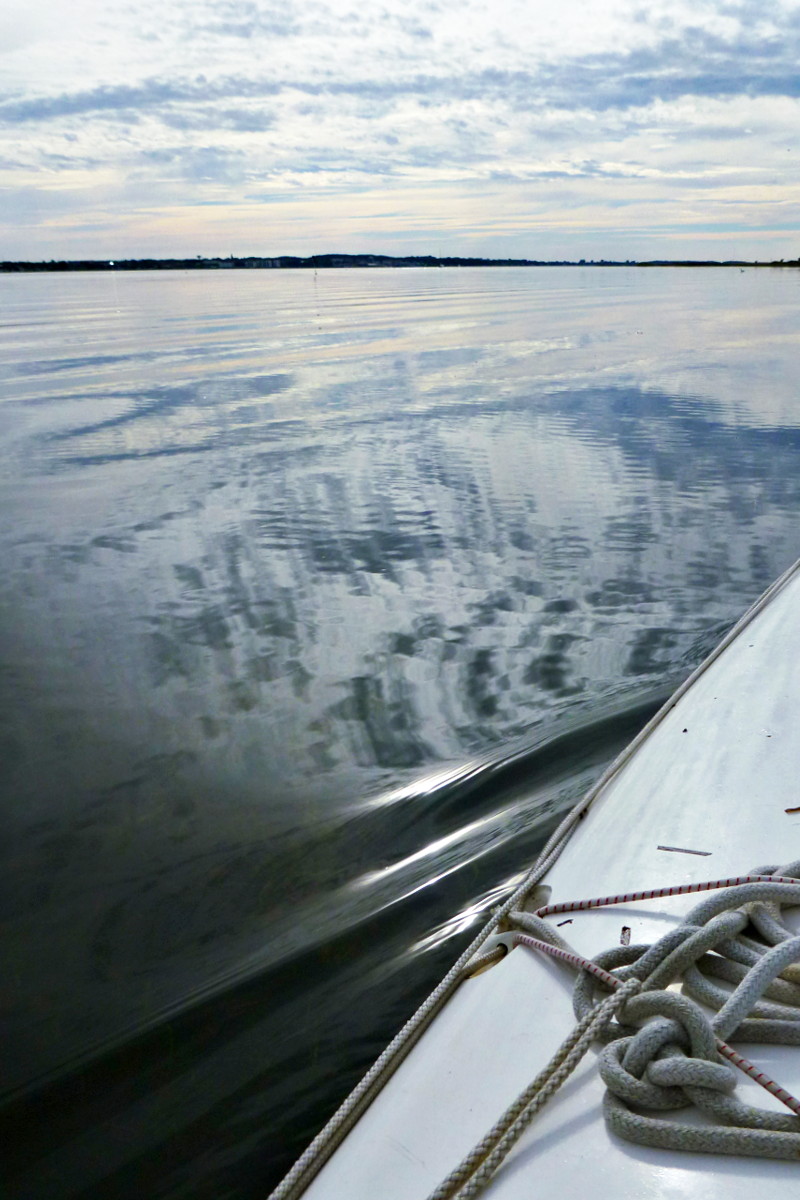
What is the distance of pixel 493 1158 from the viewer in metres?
1.37

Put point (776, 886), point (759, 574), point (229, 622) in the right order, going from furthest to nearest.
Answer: point (759, 574), point (229, 622), point (776, 886)

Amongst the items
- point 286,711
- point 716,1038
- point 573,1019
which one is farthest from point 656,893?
point 286,711

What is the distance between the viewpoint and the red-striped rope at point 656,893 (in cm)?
176

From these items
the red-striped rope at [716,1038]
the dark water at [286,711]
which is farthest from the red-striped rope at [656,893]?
the dark water at [286,711]

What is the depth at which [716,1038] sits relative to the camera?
144cm

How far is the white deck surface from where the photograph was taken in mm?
1334

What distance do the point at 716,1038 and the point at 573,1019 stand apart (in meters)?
0.30

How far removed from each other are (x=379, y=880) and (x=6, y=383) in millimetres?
15627

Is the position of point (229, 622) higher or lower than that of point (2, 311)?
lower

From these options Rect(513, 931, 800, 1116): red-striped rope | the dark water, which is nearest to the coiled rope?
Rect(513, 931, 800, 1116): red-striped rope

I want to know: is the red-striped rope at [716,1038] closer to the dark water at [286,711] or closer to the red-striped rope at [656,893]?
the red-striped rope at [656,893]

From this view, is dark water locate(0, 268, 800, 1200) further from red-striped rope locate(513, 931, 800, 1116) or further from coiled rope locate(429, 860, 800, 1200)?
coiled rope locate(429, 860, 800, 1200)

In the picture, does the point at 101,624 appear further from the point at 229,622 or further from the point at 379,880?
the point at 379,880

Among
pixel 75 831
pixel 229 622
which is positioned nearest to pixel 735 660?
pixel 75 831
